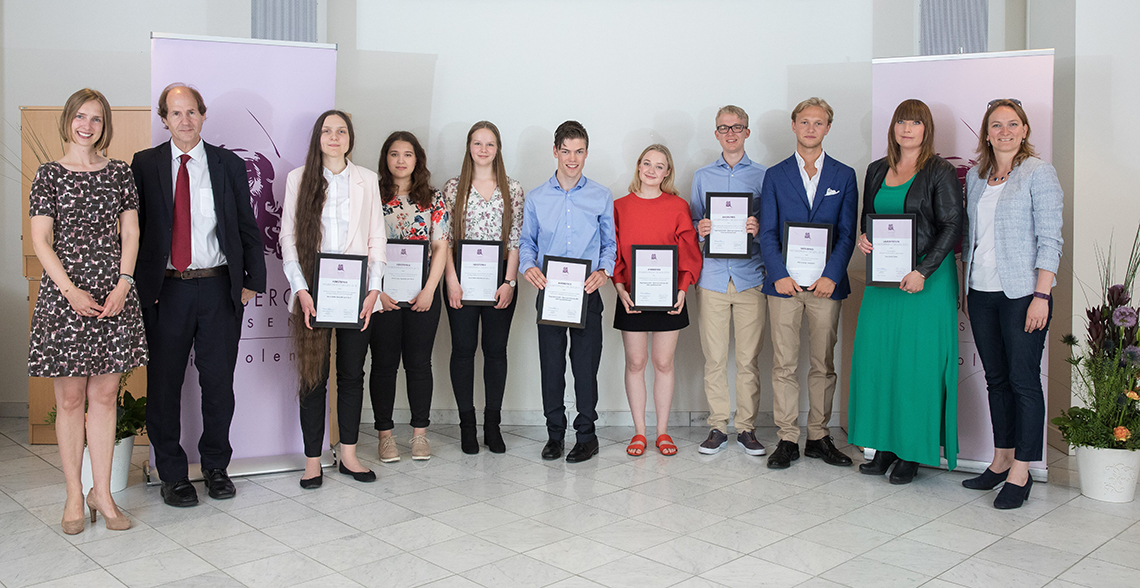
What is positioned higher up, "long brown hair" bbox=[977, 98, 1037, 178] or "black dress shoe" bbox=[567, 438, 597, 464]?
"long brown hair" bbox=[977, 98, 1037, 178]

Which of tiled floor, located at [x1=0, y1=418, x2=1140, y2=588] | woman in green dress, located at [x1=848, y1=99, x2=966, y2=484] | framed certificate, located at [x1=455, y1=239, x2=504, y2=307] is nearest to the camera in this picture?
tiled floor, located at [x1=0, y1=418, x2=1140, y2=588]

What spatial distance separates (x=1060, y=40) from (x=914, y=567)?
3.38 metres

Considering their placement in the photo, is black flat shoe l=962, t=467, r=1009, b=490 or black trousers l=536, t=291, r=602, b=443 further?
black trousers l=536, t=291, r=602, b=443

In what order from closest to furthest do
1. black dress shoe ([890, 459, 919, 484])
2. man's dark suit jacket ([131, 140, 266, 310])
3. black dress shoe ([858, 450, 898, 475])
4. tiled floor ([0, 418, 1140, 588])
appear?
tiled floor ([0, 418, 1140, 588])
man's dark suit jacket ([131, 140, 266, 310])
black dress shoe ([890, 459, 919, 484])
black dress shoe ([858, 450, 898, 475])

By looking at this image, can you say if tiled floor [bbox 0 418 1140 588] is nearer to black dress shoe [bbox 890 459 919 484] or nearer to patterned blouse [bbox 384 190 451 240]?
black dress shoe [bbox 890 459 919 484]

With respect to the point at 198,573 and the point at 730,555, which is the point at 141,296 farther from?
the point at 730,555

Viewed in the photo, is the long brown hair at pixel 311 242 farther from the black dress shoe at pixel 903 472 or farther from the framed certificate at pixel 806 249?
the black dress shoe at pixel 903 472

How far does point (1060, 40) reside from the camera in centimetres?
457

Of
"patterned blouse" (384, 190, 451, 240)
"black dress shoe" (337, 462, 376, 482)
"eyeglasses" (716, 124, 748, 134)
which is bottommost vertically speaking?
"black dress shoe" (337, 462, 376, 482)

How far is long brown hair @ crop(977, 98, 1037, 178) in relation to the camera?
3.65 m

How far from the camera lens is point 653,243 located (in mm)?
4316

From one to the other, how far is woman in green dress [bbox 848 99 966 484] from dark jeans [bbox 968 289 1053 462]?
151mm

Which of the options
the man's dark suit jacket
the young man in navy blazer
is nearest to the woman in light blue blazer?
the young man in navy blazer

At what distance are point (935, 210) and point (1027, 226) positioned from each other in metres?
0.39
